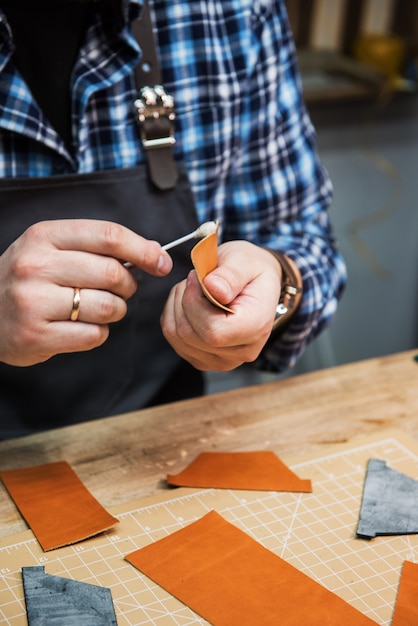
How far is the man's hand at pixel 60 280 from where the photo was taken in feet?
2.41

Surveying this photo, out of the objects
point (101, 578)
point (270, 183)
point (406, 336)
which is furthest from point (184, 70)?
point (406, 336)

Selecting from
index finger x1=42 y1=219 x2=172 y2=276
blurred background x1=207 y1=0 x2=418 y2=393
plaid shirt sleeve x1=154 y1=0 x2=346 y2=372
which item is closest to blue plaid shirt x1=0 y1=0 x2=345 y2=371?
plaid shirt sleeve x1=154 y1=0 x2=346 y2=372

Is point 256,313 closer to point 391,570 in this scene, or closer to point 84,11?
point 391,570

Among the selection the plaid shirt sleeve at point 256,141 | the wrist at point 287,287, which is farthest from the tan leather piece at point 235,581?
the plaid shirt sleeve at point 256,141

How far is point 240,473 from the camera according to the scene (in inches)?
32.4

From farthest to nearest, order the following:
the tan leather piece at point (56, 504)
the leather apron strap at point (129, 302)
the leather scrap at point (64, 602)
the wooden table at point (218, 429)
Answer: the leather apron strap at point (129, 302) < the wooden table at point (218, 429) < the tan leather piece at point (56, 504) < the leather scrap at point (64, 602)

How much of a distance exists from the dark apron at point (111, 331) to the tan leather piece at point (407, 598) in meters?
0.49

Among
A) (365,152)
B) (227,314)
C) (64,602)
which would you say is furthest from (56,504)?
(365,152)

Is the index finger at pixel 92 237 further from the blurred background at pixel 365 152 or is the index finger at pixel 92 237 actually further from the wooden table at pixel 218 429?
the blurred background at pixel 365 152

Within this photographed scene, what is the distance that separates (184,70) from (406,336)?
5.50 feet

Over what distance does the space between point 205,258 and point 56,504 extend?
0.29 m

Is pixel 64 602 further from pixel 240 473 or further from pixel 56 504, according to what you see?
pixel 240 473

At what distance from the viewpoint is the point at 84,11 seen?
95 cm

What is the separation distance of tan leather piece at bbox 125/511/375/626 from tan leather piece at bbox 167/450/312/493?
8cm
